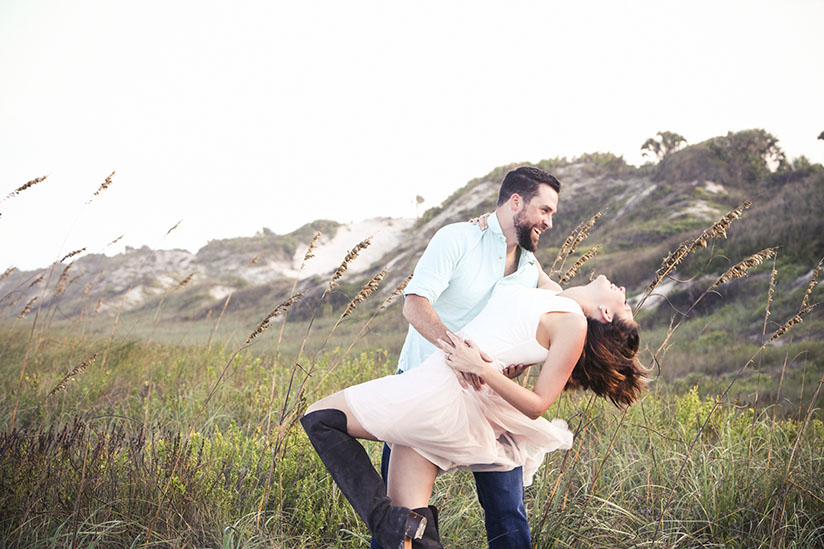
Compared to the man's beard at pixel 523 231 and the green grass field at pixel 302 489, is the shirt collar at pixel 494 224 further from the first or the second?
the green grass field at pixel 302 489

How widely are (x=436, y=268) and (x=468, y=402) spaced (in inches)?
31.4

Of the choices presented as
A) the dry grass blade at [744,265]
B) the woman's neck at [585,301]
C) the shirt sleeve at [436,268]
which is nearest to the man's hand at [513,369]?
the woman's neck at [585,301]

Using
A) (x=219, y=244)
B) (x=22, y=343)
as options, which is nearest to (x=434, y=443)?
(x=22, y=343)

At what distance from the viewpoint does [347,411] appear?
202cm

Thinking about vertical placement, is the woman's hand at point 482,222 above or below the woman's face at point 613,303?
above

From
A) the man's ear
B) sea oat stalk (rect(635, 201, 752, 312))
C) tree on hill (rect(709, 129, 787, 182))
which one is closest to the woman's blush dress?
the man's ear

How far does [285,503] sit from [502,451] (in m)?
1.61

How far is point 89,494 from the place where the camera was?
2.54m

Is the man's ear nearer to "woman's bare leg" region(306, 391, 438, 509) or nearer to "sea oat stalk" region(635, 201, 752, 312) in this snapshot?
"sea oat stalk" region(635, 201, 752, 312)

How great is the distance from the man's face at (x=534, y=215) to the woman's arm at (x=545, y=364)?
2.64 feet

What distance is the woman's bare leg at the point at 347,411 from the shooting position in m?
1.99

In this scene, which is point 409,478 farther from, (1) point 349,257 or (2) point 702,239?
(2) point 702,239

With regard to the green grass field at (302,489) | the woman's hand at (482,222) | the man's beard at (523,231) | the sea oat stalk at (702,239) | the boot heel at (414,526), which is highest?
the woman's hand at (482,222)

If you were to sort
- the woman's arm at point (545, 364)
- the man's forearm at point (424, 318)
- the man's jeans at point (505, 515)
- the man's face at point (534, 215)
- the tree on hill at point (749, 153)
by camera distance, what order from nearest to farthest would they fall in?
the woman's arm at point (545, 364), the man's jeans at point (505, 515), the man's forearm at point (424, 318), the man's face at point (534, 215), the tree on hill at point (749, 153)
